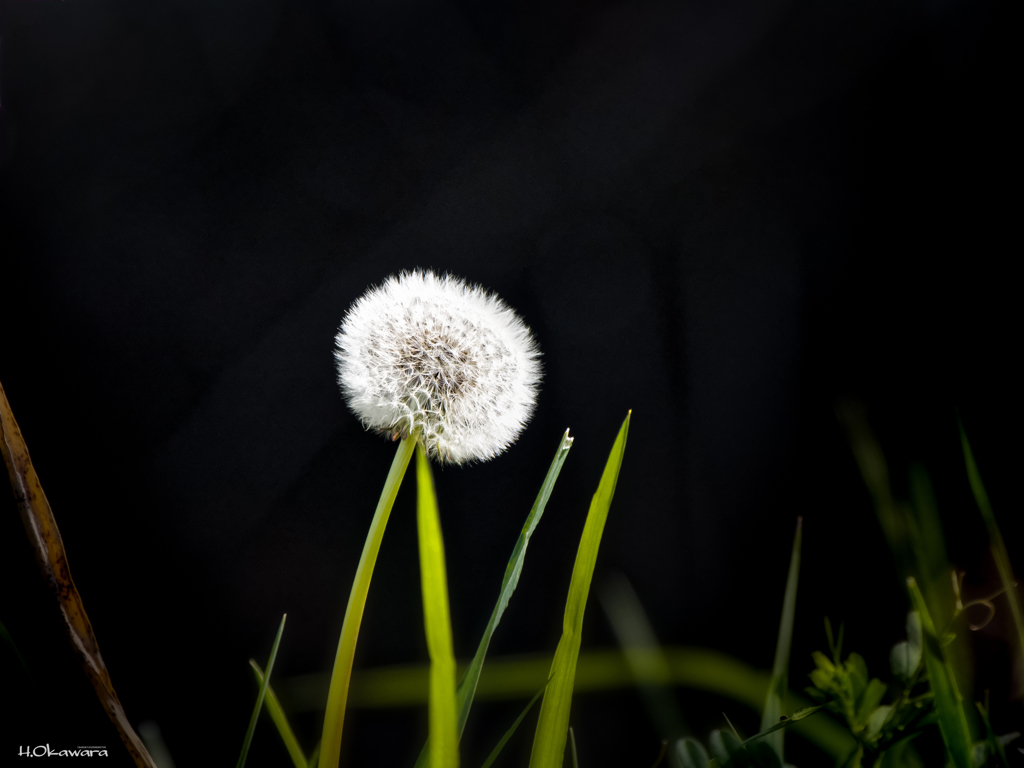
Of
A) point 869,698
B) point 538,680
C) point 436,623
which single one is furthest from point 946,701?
point 538,680

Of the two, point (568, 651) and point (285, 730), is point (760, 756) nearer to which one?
point (568, 651)

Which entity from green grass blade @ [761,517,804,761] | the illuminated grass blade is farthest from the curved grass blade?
green grass blade @ [761,517,804,761]

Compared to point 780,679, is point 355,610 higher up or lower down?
higher up

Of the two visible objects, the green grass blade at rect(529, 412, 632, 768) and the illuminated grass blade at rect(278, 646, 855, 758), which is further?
the illuminated grass blade at rect(278, 646, 855, 758)

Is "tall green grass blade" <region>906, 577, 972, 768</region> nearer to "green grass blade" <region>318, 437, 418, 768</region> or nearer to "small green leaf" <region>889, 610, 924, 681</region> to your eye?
"small green leaf" <region>889, 610, 924, 681</region>

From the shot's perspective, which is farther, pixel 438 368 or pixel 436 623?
pixel 438 368

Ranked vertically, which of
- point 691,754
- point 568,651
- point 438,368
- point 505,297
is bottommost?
point 691,754

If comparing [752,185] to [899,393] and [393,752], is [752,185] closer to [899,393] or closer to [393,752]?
[899,393]

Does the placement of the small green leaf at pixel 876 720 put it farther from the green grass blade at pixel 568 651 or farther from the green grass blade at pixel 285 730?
the green grass blade at pixel 285 730
